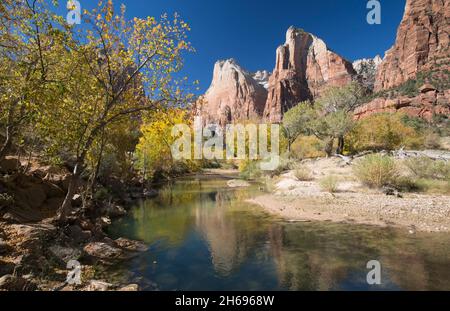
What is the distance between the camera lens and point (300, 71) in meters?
173

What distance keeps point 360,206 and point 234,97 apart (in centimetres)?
16345

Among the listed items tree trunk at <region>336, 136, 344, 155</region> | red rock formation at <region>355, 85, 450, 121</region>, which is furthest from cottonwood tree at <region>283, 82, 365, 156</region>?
red rock formation at <region>355, 85, 450, 121</region>

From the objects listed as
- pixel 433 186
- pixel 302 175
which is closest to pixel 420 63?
pixel 302 175

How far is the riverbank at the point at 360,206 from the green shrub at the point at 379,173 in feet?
2.53

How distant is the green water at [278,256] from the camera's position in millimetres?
8695

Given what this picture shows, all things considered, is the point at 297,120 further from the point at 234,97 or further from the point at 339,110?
the point at 234,97

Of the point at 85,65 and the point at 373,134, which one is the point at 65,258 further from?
the point at 373,134

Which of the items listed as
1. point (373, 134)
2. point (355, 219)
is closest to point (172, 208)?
point (355, 219)

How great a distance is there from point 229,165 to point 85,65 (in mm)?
67754

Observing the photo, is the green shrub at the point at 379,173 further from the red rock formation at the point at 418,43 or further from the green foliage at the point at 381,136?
the red rock formation at the point at 418,43

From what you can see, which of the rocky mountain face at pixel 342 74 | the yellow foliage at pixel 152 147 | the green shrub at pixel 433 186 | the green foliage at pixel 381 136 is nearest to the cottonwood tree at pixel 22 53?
the yellow foliage at pixel 152 147

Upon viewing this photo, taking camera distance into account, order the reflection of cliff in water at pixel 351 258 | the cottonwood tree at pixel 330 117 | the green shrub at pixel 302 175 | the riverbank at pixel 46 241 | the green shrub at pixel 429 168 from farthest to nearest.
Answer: the cottonwood tree at pixel 330 117
the green shrub at pixel 302 175
the green shrub at pixel 429 168
the reflection of cliff in water at pixel 351 258
the riverbank at pixel 46 241

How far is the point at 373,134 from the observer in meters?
42.3

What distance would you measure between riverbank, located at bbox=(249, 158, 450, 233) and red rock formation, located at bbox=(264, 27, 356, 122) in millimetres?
135071
